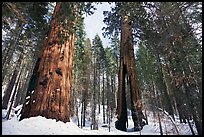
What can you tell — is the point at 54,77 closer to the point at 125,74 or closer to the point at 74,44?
the point at 74,44

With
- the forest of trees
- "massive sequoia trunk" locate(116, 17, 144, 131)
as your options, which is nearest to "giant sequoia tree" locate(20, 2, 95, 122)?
the forest of trees

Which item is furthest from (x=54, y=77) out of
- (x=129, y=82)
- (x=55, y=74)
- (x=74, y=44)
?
(x=129, y=82)

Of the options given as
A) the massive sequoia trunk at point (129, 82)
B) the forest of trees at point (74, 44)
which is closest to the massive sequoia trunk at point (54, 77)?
the forest of trees at point (74, 44)

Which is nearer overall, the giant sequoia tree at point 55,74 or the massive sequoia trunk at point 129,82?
the giant sequoia tree at point 55,74

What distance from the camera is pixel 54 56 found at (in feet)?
17.9

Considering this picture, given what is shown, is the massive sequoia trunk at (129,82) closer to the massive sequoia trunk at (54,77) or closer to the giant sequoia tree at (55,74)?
the giant sequoia tree at (55,74)

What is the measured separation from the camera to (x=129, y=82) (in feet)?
36.3

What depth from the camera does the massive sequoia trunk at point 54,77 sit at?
4.61 metres

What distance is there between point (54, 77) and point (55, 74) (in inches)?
4.3

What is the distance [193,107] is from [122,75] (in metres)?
4.65

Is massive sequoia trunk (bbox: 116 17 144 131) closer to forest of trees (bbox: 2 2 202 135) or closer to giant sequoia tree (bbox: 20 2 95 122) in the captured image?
forest of trees (bbox: 2 2 202 135)

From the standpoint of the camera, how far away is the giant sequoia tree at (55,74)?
15.1 feet

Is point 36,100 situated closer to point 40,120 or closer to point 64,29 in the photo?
point 40,120

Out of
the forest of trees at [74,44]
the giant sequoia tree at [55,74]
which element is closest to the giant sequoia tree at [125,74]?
the forest of trees at [74,44]
